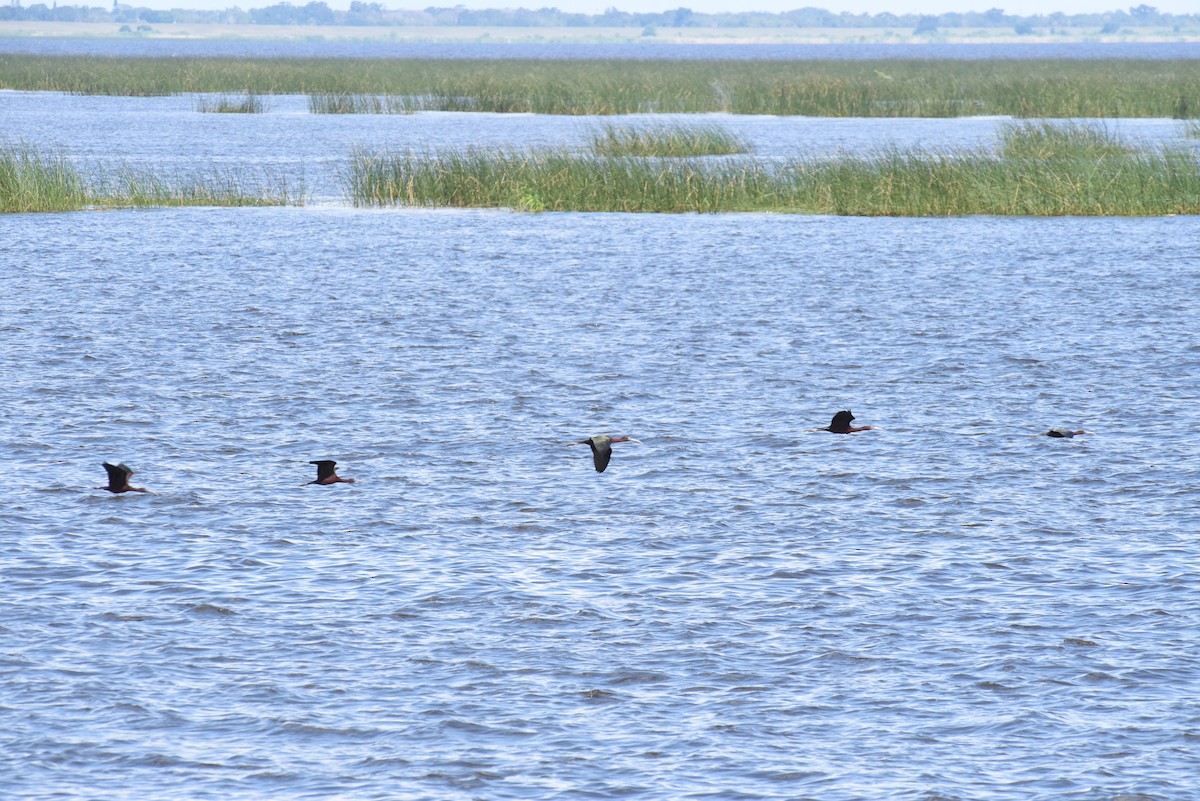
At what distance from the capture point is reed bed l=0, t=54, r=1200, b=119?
58.7m

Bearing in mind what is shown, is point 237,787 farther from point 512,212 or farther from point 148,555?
point 512,212

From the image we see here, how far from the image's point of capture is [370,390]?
720 inches

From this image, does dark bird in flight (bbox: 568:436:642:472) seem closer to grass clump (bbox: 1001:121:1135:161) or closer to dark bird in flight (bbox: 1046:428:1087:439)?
dark bird in flight (bbox: 1046:428:1087:439)

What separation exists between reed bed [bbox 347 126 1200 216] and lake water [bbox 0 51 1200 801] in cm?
920

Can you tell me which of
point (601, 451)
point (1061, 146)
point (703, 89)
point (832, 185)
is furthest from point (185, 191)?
point (703, 89)

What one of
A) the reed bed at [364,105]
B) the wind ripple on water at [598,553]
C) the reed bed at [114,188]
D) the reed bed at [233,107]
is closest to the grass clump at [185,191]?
the reed bed at [114,188]

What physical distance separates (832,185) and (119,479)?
2548 cm

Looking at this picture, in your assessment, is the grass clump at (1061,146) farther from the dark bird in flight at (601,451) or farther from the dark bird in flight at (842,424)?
the dark bird in flight at (601,451)

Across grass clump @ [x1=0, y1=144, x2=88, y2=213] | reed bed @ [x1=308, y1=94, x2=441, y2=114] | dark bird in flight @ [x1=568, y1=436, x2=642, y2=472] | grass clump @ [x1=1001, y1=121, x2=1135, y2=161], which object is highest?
dark bird in flight @ [x1=568, y1=436, x2=642, y2=472]

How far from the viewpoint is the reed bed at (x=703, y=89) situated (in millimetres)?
58719

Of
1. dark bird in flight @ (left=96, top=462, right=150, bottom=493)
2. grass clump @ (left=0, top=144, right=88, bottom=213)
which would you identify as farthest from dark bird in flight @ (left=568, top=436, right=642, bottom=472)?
grass clump @ (left=0, top=144, right=88, bottom=213)

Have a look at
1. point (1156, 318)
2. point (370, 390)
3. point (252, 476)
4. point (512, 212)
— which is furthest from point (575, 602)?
point (512, 212)

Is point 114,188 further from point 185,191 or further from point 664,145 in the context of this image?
point 664,145

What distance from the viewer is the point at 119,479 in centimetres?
1270
